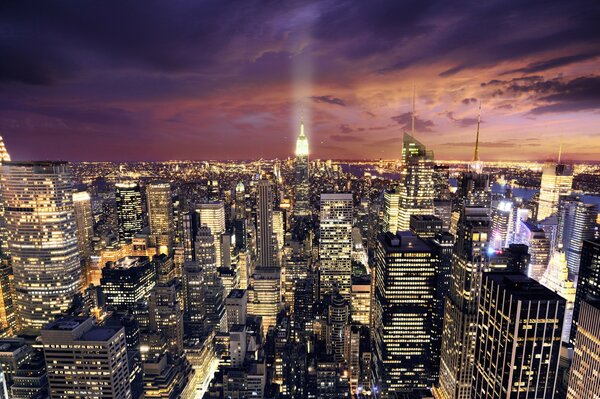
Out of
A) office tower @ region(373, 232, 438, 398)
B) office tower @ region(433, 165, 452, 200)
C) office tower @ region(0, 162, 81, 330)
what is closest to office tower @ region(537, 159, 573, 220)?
office tower @ region(433, 165, 452, 200)

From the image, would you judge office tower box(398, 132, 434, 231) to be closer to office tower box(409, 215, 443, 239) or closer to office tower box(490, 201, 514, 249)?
office tower box(490, 201, 514, 249)

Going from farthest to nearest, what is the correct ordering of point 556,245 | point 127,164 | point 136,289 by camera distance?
point 127,164, point 556,245, point 136,289

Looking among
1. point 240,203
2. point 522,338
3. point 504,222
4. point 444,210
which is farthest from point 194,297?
point 504,222

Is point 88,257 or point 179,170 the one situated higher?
point 179,170

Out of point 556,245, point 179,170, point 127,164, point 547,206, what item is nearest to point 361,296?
point 556,245

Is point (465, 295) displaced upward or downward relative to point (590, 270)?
downward

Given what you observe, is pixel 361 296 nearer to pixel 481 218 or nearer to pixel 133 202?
pixel 481 218

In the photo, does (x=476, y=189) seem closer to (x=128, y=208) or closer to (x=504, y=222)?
(x=504, y=222)
